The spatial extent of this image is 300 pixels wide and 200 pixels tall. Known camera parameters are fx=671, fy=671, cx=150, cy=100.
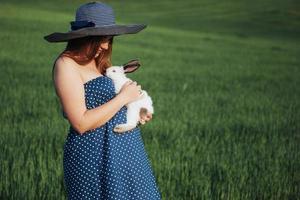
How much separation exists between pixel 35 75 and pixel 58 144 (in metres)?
5.76

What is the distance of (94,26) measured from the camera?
2752 millimetres

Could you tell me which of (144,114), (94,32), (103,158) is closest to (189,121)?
(144,114)

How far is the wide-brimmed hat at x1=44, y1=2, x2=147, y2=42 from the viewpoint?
2691 millimetres

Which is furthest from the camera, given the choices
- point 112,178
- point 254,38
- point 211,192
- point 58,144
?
point 254,38

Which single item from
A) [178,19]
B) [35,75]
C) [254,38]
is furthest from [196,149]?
[178,19]

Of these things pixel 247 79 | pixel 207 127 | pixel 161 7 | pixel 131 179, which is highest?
pixel 131 179

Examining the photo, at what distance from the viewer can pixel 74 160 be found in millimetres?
2801

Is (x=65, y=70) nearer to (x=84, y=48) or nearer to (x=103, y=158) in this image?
(x=84, y=48)

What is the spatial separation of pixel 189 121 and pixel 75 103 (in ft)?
15.5

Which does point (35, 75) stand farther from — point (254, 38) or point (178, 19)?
point (178, 19)

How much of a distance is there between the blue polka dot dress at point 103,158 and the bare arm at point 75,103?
73mm

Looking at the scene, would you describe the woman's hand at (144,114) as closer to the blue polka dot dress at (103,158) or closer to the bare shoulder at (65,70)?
the blue polka dot dress at (103,158)

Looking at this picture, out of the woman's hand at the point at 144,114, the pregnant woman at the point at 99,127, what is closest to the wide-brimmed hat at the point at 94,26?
the pregnant woman at the point at 99,127

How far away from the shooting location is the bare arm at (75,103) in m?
2.63
